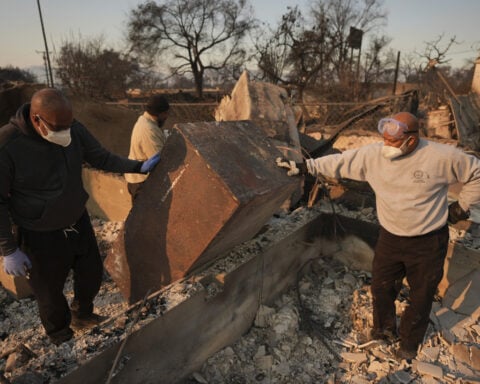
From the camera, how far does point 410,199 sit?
8.52 ft

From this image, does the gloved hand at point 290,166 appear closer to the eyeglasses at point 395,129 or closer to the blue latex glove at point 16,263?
the eyeglasses at point 395,129

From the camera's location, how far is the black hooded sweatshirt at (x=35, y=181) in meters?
2.10

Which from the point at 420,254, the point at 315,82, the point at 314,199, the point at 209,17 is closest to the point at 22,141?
the point at 420,254

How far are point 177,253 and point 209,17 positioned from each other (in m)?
26.2

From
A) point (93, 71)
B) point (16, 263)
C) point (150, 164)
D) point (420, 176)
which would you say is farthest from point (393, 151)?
point (93, 71)

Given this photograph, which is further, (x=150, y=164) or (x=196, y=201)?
(x=150, y=164)

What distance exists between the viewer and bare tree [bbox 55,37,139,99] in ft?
57.4

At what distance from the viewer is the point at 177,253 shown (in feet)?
8.50

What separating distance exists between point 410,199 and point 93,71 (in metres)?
19.7

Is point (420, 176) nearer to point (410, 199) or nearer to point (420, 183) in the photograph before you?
point (420, 183)

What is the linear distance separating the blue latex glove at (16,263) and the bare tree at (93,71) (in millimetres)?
15257

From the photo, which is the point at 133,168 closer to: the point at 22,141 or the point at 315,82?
the point at 22,141

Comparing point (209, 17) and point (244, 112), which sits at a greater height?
point (209, 17)

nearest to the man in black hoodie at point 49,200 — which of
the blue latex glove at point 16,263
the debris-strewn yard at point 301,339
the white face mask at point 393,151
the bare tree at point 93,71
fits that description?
the blue latex glove at point 16,263
